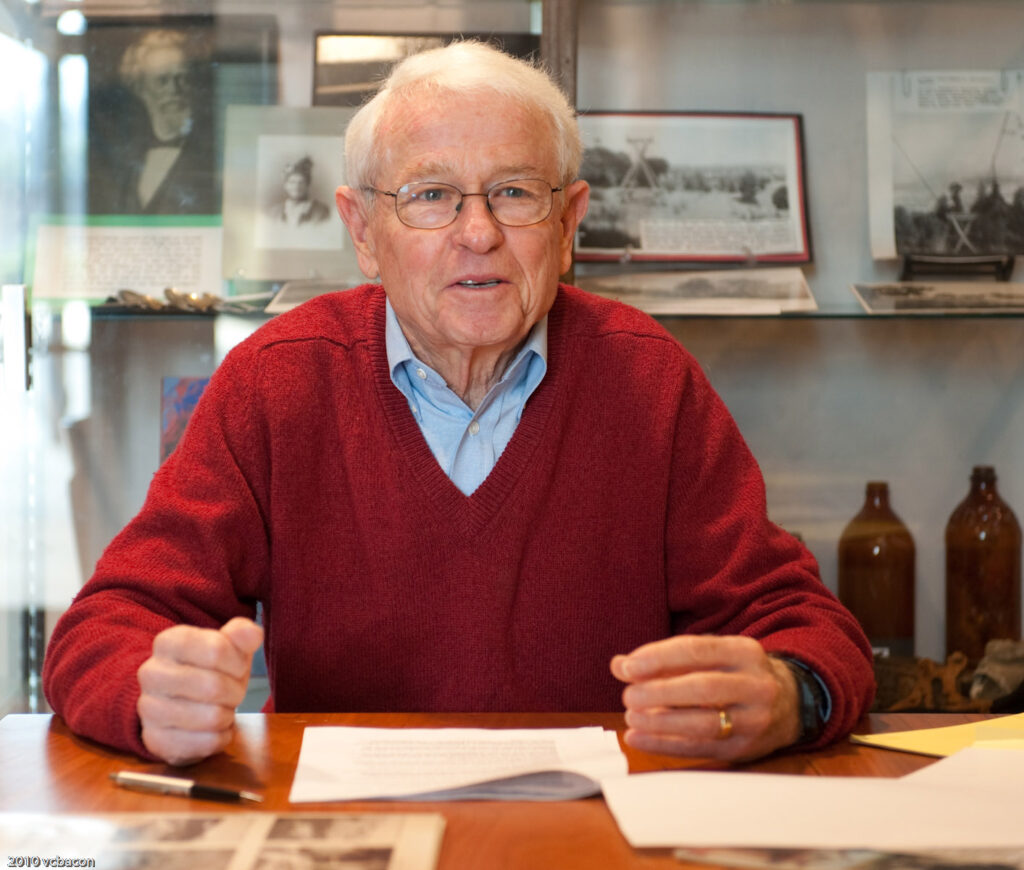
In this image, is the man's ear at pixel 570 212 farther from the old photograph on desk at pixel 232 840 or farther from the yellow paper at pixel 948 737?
the old photograph on desk at pixel 232 840

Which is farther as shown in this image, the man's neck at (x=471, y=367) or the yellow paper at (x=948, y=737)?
the man's neck at (x=471, y=367)

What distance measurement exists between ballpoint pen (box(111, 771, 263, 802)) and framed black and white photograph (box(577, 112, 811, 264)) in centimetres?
153

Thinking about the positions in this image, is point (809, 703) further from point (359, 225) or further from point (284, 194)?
point (284, 194)

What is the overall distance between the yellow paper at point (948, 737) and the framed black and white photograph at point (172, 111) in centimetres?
171

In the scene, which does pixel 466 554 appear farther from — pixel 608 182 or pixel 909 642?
pixel 909 642

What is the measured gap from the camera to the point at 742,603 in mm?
1315

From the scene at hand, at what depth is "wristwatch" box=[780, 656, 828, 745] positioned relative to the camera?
1012mm

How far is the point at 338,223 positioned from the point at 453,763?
1.56 metres

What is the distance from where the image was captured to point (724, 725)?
3.05 feet

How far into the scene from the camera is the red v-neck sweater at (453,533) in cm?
136

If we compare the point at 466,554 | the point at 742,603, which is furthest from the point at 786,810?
the point at 466,554

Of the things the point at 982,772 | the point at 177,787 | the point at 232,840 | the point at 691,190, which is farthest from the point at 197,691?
the point at 691,190

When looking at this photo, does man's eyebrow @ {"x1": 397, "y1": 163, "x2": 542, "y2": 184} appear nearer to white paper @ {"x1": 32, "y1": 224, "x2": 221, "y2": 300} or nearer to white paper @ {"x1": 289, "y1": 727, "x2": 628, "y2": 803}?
white paper @ {"x1": 289, "y1": 727, "x2": 628, "y2": 803}

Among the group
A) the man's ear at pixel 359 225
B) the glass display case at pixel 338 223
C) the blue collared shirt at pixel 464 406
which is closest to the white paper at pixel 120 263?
the glass display case at pixel 338 223
